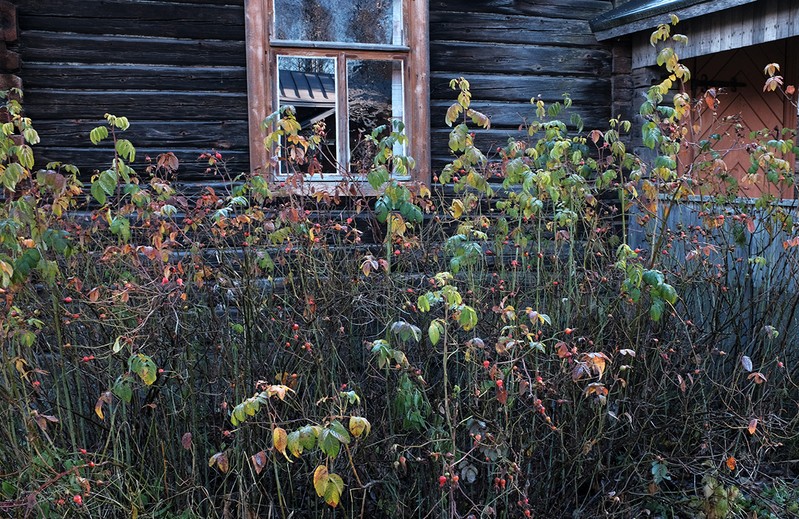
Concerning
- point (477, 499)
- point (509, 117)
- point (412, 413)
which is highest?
point (509, 117)

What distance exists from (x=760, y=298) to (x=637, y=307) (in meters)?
0.94

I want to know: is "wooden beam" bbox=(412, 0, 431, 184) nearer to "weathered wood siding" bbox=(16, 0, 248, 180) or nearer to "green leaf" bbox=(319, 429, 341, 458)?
"weathered wood siding" bbox=(16, 0, 248, 180)

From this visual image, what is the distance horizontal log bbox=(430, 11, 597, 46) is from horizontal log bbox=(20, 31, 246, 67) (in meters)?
1.52

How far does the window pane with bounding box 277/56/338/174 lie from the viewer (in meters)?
5.89

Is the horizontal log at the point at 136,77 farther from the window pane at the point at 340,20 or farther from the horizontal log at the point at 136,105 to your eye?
the window pane at the point at 340,20

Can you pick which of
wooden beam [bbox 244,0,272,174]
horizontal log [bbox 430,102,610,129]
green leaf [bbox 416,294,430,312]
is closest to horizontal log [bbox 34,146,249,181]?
wooden beam [bbox 244,0,272,174]

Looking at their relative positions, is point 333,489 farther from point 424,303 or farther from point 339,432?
point 424,303

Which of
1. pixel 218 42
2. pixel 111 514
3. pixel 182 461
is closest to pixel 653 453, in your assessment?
pixel 182 461

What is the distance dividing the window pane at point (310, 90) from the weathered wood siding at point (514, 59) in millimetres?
757

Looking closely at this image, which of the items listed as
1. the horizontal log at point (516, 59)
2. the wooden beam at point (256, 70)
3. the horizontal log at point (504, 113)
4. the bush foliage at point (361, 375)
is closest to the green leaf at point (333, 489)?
the bush foliage at point (361, 375)

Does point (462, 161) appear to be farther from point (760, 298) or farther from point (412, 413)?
point (760, 298)

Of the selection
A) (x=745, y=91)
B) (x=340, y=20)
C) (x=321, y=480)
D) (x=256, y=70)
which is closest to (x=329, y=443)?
(x=321, y=480)

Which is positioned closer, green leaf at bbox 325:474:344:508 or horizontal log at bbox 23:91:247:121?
green leaf at bbox 325:474:344:508

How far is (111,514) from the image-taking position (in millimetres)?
3225
